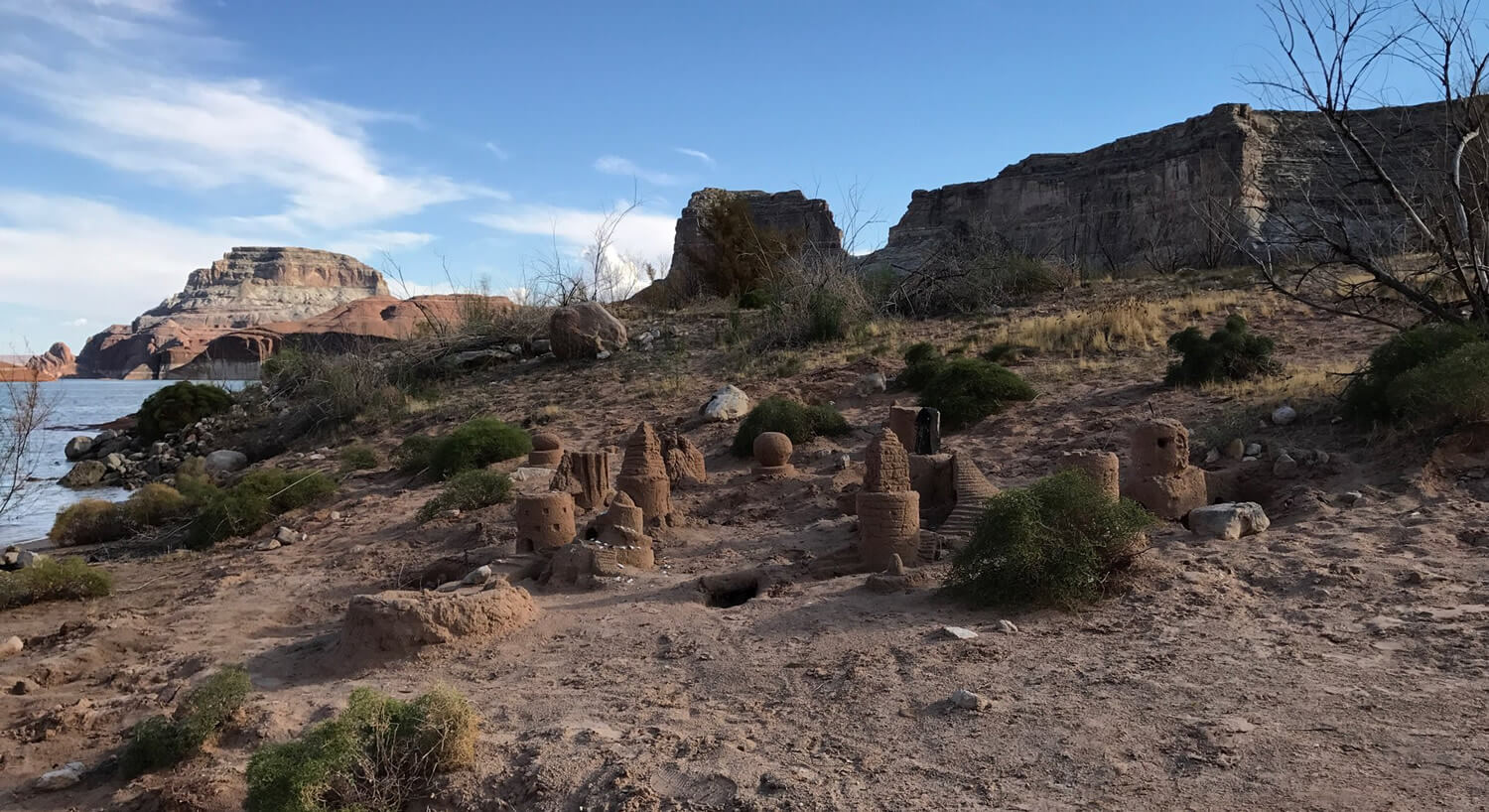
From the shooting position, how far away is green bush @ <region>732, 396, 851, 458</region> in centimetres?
1144

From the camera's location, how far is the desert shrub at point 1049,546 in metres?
5.82

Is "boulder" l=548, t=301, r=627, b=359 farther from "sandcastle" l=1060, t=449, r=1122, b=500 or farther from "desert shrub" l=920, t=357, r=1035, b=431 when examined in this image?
"sandcastle" l=1060, t=449, r=1122, b=500

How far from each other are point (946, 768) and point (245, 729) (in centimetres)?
358

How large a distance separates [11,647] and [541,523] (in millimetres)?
3956

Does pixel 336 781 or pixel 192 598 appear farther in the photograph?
pixel 192 598

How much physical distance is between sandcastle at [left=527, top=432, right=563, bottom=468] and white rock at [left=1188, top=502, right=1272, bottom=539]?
7.20m

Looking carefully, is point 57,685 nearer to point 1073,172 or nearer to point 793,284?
point 793,284

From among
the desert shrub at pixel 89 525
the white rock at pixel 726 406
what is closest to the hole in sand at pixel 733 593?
the white rock at pixel 726 406

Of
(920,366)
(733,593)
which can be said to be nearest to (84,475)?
(920,366)

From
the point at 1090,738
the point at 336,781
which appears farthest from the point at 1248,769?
the point at 336,781

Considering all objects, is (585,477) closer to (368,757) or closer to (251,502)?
(251,502)

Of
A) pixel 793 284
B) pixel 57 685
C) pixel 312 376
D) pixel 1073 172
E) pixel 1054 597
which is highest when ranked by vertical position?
pixel 1073 172

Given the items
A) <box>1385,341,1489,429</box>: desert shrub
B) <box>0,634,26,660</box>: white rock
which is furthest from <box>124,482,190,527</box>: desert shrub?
<box>1385,341,1489,429</box>: desert shrub

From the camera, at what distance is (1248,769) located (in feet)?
12.3
